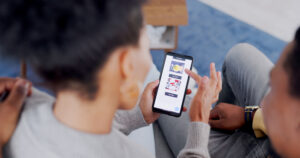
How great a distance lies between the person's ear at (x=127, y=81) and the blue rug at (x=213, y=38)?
102cm

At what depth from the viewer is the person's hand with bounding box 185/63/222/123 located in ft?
2.81

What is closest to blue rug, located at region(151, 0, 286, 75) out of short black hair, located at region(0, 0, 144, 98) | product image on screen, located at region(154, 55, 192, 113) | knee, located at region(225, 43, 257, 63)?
knee, located at region(225, 43, 257, 63)

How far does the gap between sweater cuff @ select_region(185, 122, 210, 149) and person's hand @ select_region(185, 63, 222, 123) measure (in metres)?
0.02

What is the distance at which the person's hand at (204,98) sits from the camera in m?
0.86

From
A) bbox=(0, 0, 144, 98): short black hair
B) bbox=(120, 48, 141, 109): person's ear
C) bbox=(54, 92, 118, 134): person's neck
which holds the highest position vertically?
bbox=(0, 0, 144, 98): short black hair

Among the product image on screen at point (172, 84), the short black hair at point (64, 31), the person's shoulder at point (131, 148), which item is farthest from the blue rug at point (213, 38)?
the short black hair at point (64, 31)

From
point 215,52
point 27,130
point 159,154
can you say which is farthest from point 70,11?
point 215,52

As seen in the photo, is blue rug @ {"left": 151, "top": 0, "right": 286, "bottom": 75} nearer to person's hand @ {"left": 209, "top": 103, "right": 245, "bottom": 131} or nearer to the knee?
the knee

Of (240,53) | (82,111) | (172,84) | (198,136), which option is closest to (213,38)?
(240,53)

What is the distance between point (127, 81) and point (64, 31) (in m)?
0.17

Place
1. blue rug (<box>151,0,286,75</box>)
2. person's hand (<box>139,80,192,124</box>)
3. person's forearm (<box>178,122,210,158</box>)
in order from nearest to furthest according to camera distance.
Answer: person's forearm (<box>178,122,210,158</box>) < person's hand (<box>139,80,192,124</box>) < blue rug (<box>151,0,286,75</box>)

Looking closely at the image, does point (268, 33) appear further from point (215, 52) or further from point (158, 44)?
point (158, 44)

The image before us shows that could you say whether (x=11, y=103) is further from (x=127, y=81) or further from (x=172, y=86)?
(x=172, y=86)

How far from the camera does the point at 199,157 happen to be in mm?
773
